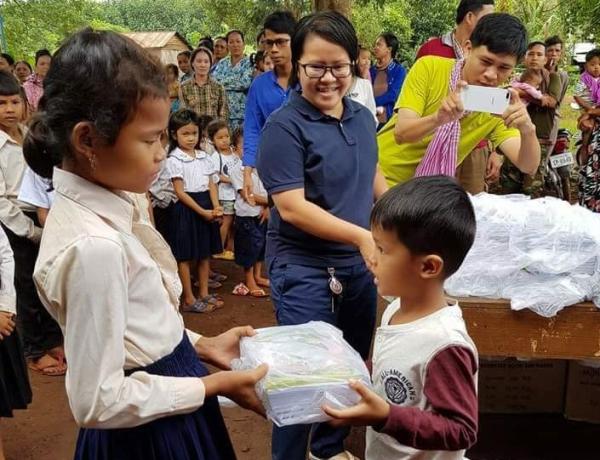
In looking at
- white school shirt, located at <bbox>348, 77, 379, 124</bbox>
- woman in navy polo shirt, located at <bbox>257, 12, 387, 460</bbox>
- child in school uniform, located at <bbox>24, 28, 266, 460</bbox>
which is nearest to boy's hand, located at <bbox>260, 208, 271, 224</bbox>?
white school shirt, located at <bbox>348, 77, 379, 124</bbox>

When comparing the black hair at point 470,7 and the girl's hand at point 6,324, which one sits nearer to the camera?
the girl's hand at point 6,324

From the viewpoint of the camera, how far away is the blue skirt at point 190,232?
4379mm

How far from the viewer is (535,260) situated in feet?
5.89

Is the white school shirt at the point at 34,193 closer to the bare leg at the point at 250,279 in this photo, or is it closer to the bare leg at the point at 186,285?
the bare leg at the point at 186,285

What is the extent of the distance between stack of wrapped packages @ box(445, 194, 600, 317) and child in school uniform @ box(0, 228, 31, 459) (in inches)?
69.0

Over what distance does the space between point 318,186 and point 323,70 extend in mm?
386

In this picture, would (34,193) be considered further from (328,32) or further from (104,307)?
(104,307)

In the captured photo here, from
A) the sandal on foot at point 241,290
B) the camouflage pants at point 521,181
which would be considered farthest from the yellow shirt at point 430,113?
the camouflage pants at point 521,181

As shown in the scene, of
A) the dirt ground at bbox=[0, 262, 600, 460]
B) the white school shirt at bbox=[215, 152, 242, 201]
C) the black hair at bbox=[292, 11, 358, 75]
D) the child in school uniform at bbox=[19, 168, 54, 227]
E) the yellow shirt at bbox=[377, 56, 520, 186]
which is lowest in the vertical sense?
the dirt ground at bbox=[0, 262, 600, 460]

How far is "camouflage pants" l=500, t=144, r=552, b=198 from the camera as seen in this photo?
21.1 feet

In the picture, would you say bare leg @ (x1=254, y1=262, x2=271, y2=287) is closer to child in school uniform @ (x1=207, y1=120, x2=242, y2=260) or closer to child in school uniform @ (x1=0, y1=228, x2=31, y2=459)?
child in school uniform @ (x1=207, y1=120, x2=242, y2=260)

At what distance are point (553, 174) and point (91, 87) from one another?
6695 millimetres

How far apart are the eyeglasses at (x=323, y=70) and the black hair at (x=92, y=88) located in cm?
94

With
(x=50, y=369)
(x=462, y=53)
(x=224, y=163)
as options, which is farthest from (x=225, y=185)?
(x=462, y=53)
